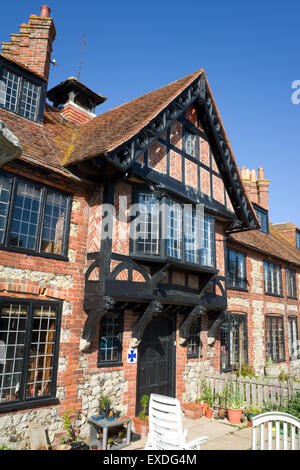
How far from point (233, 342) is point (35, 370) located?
851cm

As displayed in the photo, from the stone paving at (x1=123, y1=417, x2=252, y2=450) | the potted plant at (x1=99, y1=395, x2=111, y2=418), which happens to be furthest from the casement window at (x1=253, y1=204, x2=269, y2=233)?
the potted plant at (x1=99, y1=395, x2=111, y2=418)

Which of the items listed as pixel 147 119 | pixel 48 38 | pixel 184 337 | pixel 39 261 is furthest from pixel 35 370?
pixel 48 38

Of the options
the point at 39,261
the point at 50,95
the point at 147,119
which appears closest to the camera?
the point at 39,261

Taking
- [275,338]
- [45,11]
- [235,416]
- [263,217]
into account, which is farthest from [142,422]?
[263,217]

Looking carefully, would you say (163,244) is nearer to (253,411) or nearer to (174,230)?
(174,230)

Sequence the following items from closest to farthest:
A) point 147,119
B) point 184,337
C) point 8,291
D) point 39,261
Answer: point 8,291 < point 39,261 < point 147,119 < point 184,337

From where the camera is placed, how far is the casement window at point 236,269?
13.6m

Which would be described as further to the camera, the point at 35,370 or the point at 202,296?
the point at 202,296

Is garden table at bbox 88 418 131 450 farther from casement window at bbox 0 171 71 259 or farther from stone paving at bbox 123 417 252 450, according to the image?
casement window at bbox 0 171 71 259

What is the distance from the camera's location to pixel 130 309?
8.74 m

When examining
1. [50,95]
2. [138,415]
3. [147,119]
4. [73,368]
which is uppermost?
[50,95]

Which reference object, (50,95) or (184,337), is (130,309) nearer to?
(184,337)

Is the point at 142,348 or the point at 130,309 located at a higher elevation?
the point at 130,309

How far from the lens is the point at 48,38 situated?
10.6 metres
